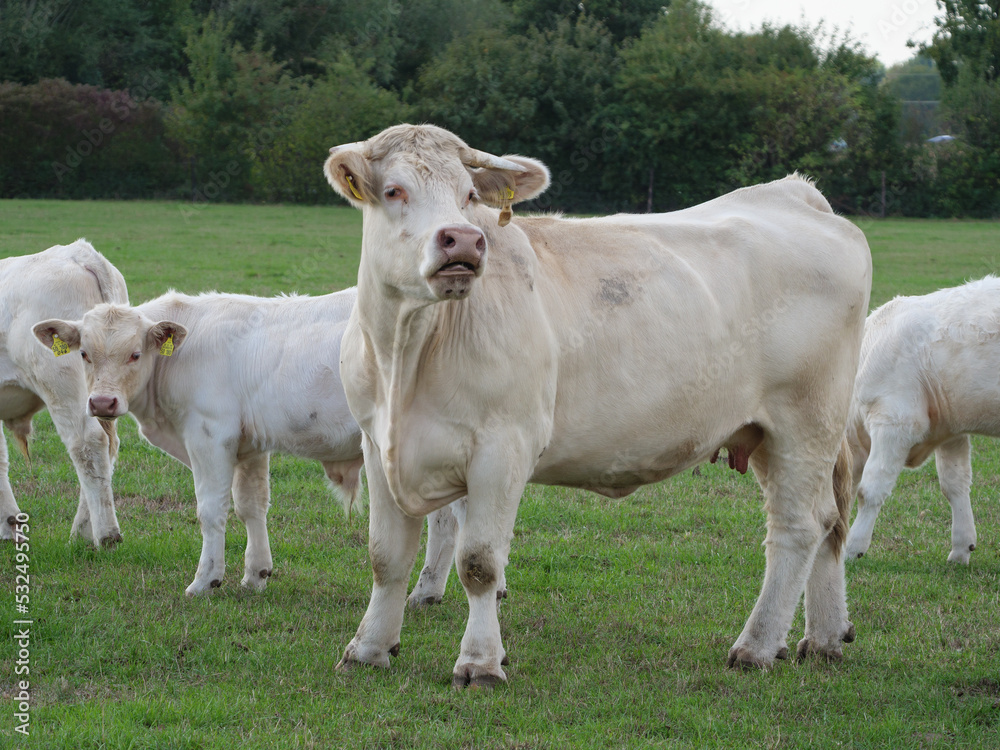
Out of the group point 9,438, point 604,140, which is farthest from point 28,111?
point 9,438

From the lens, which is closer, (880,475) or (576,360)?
(576,360)

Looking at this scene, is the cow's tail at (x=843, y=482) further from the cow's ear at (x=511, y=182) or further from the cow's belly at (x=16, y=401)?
the cow's belly at (x=16, y=401)

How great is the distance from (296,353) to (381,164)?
2485mm

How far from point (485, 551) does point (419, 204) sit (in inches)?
56.7

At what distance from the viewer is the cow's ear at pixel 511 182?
4453mm

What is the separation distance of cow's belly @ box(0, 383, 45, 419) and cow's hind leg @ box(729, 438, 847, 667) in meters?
4.79

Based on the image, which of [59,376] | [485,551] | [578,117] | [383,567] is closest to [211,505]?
[59,376]

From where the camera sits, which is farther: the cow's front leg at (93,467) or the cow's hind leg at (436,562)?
the cow's front leg at (93,467)

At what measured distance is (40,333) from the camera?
6238mm

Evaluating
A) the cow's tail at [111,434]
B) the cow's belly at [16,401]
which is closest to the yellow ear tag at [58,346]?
the cow's tail at [111,434]

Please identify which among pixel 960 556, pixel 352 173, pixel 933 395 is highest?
pixel 352 173

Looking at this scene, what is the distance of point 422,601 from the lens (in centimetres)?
597

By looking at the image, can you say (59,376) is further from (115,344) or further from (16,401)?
(115,344)

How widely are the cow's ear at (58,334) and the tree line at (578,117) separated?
33694 millimetres
